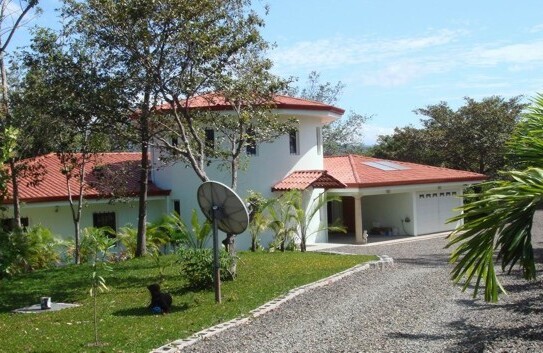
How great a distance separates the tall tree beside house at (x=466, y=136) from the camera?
39.6 m

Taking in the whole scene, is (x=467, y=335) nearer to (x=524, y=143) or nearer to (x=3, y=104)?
(x=524, y=143)

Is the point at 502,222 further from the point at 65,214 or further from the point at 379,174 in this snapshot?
the point at 379,174

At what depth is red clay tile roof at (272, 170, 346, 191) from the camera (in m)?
24.1

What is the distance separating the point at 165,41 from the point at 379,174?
15.2 metres

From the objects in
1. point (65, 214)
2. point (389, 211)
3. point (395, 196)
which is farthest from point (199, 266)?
point (389, 211)

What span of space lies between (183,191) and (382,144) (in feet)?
91.7

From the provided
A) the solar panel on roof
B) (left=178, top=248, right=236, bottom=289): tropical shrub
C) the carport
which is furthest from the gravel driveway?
the solar panel on roof

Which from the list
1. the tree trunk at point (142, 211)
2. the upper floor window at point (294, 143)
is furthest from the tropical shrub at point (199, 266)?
the upper floor window at point (294, 143)

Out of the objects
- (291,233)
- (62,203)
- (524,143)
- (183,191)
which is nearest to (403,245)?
(291,233)

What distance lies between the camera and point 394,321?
10.2 m

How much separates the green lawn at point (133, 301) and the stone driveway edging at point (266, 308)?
190 mm

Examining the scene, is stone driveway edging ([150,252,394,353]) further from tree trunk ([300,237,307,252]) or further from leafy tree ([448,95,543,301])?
tree trunk ([300,237,307,252])

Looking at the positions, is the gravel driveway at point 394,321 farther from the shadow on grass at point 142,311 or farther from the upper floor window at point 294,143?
the upper floor window at point 294,143

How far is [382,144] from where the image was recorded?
50.6 m
